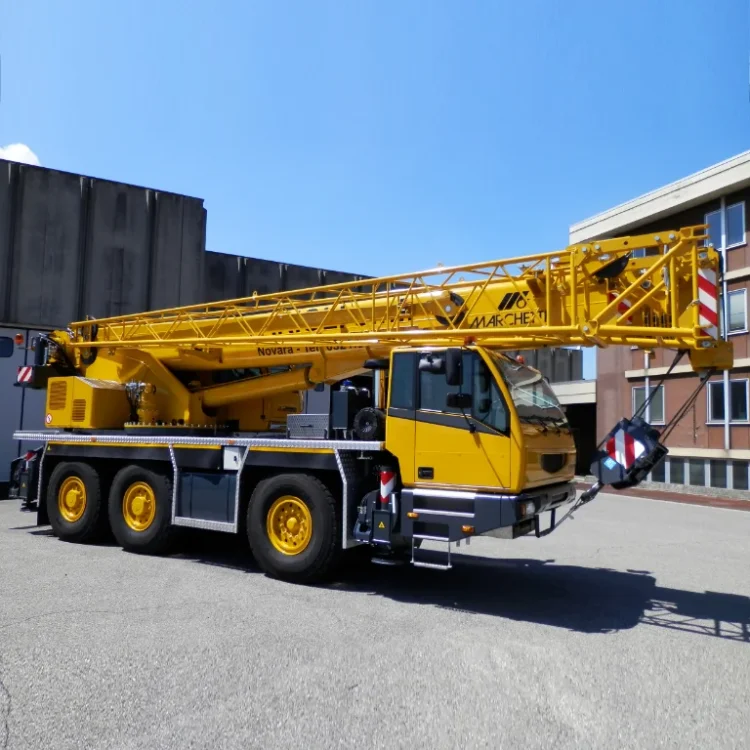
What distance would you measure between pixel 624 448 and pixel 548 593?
6.18ft

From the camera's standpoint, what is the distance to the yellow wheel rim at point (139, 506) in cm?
954

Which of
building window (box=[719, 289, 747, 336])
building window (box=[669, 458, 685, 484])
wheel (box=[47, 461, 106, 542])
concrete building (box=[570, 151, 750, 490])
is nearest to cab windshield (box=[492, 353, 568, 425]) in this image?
wheel (box=[47, 461, 106, 542])

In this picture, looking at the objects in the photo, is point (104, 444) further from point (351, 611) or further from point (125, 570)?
point (351, 611)

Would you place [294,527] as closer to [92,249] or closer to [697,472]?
[92,249]

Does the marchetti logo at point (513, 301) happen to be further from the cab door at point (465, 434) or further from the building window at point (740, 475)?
the building window at point (740, 475)

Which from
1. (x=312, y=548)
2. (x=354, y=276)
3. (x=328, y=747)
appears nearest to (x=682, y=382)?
(x=354, y=276)

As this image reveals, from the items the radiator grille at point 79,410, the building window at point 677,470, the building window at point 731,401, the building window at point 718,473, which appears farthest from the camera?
the building window at point 677,470

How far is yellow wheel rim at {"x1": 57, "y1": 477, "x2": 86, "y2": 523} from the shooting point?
10.3 metres

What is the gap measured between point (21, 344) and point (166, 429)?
3.85 metres

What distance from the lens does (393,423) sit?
7.63 metres

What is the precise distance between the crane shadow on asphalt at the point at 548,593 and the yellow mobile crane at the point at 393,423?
0.46m

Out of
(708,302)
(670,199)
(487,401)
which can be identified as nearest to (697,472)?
(670,199)

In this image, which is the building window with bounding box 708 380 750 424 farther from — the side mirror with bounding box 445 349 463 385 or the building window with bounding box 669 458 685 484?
the side mirror with bounding box 445 349 463 385

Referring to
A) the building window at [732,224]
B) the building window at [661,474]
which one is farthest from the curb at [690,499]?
the building window at [732,224]
